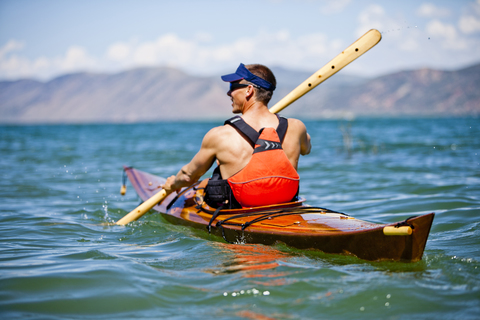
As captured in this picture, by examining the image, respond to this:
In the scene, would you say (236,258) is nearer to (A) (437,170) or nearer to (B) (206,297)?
(B) (206,297)

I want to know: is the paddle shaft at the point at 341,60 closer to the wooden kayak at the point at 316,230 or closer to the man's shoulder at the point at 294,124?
the man's shoulder at the point at 294,124

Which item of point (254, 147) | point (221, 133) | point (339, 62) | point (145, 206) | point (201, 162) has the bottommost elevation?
point (145, 206)

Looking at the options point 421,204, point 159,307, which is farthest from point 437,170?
point 159,307

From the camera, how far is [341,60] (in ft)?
16.1

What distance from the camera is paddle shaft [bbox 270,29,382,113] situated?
475 cm

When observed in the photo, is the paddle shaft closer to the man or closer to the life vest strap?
the man

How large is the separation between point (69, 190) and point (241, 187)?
630 centimetres

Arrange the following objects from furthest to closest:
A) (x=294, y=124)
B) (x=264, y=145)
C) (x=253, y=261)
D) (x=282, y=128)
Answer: (x=294, y=124) < (x=282, y=128) < (x=264, y=145) < (x=253, y=261)

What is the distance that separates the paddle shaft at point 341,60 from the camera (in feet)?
15.6

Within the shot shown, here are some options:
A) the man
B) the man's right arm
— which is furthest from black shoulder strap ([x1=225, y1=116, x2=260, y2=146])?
the man's right arm

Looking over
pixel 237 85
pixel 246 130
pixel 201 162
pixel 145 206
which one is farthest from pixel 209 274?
pixel 145 206

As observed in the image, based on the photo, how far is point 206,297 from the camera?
10.1 feet

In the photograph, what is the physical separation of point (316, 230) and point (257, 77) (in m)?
1.49

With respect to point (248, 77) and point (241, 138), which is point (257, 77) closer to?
point (248, 77)
